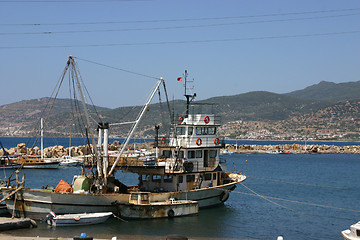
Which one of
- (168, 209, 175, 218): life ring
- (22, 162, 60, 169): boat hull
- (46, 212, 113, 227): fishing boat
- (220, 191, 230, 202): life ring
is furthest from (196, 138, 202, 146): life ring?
(22, 162, 60, 169): boat hull

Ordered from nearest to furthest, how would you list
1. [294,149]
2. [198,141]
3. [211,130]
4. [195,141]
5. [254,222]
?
[254,222], [198,141], [195,141], [211,130], [294,149]

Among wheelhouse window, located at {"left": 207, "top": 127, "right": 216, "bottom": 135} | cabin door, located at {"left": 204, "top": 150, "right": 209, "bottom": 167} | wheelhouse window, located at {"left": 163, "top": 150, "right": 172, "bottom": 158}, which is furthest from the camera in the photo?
wheelhouse window, located at {"left": 207, "top": 127, "right": 216, "bottom": 135}

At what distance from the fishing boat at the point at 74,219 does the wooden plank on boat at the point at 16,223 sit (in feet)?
3.72

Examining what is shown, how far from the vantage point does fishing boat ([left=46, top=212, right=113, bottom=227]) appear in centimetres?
2869

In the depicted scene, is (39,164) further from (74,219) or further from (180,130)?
(74,219)

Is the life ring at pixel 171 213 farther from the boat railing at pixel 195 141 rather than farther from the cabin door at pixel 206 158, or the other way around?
the cabin door at pixel 206 158

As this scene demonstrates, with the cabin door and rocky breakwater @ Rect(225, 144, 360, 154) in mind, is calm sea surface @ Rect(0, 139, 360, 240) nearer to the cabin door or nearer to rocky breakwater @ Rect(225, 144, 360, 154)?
the cabin door

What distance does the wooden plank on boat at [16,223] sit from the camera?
26.9 m

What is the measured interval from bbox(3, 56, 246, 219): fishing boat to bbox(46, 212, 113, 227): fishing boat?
920 mm

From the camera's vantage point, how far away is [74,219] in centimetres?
2888

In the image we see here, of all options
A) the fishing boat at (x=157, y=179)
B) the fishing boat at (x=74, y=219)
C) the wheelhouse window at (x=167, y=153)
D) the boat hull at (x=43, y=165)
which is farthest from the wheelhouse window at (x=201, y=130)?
the boat hull at (x=43, y=165)

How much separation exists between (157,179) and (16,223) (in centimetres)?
1120

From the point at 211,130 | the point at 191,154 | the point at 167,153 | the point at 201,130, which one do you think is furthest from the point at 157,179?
the point at 211,130

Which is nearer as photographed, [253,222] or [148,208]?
[148,208]
